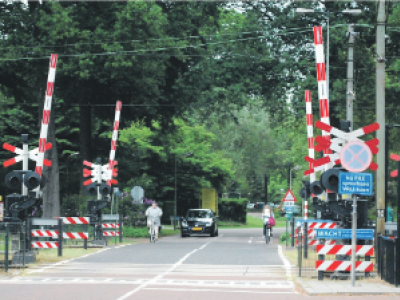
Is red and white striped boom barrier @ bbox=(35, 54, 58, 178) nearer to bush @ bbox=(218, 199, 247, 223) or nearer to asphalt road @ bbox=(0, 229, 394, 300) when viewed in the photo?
asphalt road @ bbox=(0, 229, 394, 300)

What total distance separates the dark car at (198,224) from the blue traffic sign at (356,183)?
3114cm

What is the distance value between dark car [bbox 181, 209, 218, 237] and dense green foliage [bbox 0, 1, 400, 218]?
5.22m

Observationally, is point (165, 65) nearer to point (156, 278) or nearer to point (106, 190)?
point (106, 190)

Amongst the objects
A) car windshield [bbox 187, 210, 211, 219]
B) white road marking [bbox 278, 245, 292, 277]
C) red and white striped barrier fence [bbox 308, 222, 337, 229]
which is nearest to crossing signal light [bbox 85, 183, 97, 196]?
white road marking [bbox 278, 245, 292, 277]

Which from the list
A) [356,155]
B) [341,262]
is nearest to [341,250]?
[341,262]

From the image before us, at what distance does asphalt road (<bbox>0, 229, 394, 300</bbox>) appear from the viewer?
15.1 metres

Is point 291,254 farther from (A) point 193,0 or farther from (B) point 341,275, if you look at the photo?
(A) point 193,0

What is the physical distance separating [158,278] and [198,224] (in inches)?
1135

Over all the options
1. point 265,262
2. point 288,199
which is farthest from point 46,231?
point 288,199

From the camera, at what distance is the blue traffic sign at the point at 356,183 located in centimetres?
1623

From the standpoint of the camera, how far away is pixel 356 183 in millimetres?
16266

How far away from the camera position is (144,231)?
149ft

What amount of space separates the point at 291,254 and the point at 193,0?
17.8 meters

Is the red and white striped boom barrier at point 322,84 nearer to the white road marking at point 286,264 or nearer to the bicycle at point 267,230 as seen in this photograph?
the white road marking at point 286,264
